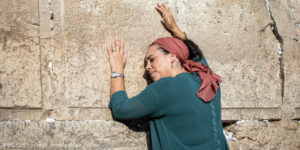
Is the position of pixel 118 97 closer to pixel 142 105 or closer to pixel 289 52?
pixel 142 105

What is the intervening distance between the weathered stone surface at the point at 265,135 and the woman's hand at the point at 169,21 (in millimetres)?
1022

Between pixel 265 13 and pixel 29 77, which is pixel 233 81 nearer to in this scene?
pixel 265 13

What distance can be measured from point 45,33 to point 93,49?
0.40 metres

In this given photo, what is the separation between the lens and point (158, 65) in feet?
9.52

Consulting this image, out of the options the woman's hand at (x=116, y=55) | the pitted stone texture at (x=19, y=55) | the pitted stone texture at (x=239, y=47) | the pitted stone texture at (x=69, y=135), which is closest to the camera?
the pitted stone texture at (x=69, y=135)

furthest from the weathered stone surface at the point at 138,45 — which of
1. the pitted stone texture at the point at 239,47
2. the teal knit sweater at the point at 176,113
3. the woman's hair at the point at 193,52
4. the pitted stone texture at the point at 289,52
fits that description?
the teal knit sweater at the point at 176,113

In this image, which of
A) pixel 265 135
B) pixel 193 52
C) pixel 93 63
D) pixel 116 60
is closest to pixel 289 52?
pixel 265 135

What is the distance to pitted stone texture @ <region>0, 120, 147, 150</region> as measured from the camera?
2.61 meters

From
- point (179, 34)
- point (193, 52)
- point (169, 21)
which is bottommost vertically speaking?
point (193, 52)

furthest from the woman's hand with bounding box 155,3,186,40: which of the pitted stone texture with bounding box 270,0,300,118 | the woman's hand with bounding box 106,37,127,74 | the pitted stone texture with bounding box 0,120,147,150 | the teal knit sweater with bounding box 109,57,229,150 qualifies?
the pitted stone texture with bounding box 270,0,300,118

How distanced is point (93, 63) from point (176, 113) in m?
0.82

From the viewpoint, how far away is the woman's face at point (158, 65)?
2893 millimetres

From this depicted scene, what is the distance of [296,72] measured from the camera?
3.88 meters

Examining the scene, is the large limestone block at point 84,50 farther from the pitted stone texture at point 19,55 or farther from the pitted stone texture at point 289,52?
the pitted stone texture at point 289,52
